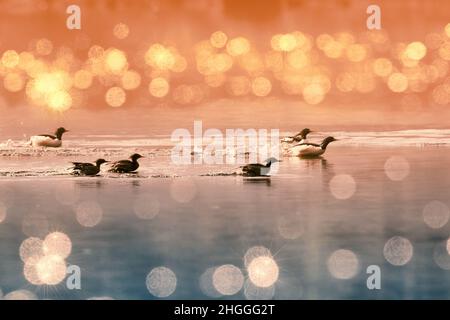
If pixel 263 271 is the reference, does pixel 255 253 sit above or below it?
above

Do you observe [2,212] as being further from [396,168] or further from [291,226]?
[396,168]

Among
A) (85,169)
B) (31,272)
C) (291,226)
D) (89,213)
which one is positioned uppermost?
(85,169)

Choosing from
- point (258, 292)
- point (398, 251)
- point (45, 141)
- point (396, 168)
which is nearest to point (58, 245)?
point (258, 292)

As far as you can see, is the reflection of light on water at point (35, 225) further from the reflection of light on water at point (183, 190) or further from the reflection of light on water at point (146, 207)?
the reflection of light on water at point (183, 190)

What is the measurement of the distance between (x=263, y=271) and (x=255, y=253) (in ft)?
3.84

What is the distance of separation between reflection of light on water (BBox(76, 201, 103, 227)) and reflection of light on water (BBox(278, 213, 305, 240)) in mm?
3728

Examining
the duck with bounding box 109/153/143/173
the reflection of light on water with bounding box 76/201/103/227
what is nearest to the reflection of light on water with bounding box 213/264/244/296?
the reflection of light on water with bounding box 76/201/103/227

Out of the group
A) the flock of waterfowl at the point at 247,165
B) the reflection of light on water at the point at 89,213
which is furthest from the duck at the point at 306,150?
the reflection of light on water at the point at 89,213

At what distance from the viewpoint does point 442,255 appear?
45.5 feet

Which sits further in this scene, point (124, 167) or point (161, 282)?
point (124, 167)

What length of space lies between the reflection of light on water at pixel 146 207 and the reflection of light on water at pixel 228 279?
450 cm

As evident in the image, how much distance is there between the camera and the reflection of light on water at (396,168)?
81.3ft

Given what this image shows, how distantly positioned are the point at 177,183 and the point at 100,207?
4850mm

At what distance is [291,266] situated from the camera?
13250 mm
